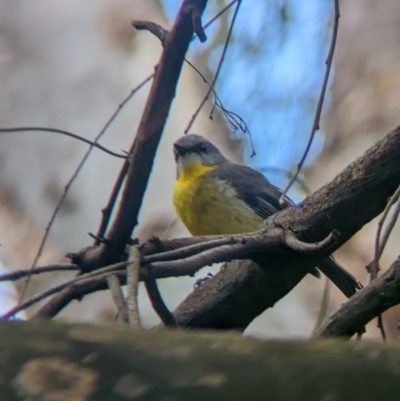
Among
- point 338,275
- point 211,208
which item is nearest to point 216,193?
point 211,208

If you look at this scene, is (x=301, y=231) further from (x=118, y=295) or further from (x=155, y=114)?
(x=118, y=295)

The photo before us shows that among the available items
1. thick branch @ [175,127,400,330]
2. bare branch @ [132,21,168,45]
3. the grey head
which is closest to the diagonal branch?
thick branch @ [175,127,400,330]

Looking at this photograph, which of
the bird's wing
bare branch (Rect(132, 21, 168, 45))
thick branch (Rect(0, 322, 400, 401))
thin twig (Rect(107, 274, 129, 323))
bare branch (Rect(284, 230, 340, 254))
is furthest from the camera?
the bird's wing

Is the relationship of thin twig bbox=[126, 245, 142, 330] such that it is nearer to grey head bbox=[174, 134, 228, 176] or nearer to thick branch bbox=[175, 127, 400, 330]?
thick branch bbox=[175, 127, 400, 330]

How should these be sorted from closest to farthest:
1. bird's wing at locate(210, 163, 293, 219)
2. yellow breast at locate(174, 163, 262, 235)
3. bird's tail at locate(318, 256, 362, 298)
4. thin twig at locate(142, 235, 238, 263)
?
thin twig at locate(142, 235, 238, 263)
bird's tail at locate(318, 256, 362, 298)
yellow breast at locate(174, 163, 262, 235)
bird's wing at locate(210, 163, 293, 219)

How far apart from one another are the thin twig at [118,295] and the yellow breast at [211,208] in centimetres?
A: 182

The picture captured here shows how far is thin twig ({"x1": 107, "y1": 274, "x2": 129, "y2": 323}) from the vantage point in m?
1.21

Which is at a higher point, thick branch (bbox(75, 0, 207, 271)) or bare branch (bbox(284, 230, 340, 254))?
thick branch (bbox(75, 0, 207, 271))

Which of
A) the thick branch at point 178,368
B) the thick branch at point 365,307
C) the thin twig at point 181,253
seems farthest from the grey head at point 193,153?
the thick branch at point 178,368

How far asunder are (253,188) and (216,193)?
0.19 meters

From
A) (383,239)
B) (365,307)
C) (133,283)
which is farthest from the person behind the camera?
(383,239)

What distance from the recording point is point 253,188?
338cm

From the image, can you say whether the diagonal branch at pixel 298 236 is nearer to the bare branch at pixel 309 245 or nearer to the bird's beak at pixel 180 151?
the bare branch at pixel 309 245

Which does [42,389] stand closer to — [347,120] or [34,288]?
[34,288]
